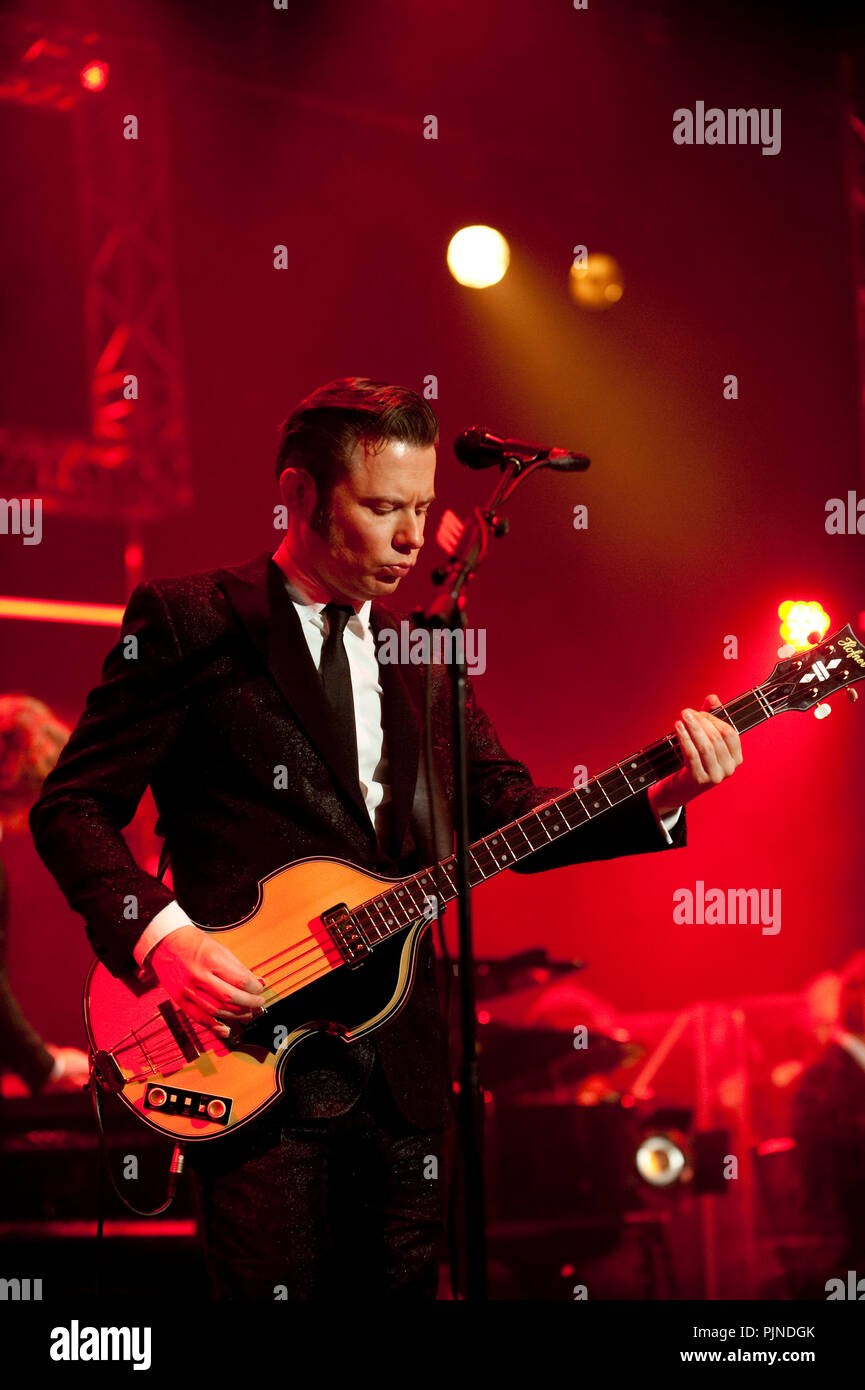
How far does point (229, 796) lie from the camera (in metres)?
2.56

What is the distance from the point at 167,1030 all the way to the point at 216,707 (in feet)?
2.15

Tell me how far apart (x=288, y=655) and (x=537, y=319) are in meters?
3.95

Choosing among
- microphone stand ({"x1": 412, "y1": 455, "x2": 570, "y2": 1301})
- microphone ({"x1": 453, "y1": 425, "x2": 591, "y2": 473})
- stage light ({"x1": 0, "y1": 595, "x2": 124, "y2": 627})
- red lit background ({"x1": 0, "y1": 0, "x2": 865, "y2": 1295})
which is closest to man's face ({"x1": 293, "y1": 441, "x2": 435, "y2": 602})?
microphone ({"x1": 453, "y1": 425, "x2": 591, "y2": 473})

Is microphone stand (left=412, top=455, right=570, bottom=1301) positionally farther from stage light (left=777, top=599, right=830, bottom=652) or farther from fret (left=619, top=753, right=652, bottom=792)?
stage light (left=777, top=599, right=830, bottom=652)

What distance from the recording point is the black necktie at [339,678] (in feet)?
8.66

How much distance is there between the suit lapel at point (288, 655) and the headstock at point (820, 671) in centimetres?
93

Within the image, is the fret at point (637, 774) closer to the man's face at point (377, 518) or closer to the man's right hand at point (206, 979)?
the man's face at point (377, 518)

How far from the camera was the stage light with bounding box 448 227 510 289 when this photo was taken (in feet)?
19.6

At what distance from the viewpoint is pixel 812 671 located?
2.75 m

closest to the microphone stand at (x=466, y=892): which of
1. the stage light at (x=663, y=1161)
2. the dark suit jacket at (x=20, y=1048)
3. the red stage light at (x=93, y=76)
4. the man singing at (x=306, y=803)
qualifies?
the man singing at (x=306, y=803)

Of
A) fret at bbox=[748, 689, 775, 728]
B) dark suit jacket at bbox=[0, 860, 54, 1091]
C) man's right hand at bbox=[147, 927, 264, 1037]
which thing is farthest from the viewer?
dark suit jacket at bbox=[0, 860, 54, 1091]

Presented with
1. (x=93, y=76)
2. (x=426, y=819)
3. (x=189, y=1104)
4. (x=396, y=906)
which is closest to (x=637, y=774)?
A: (x=426, y=819)
